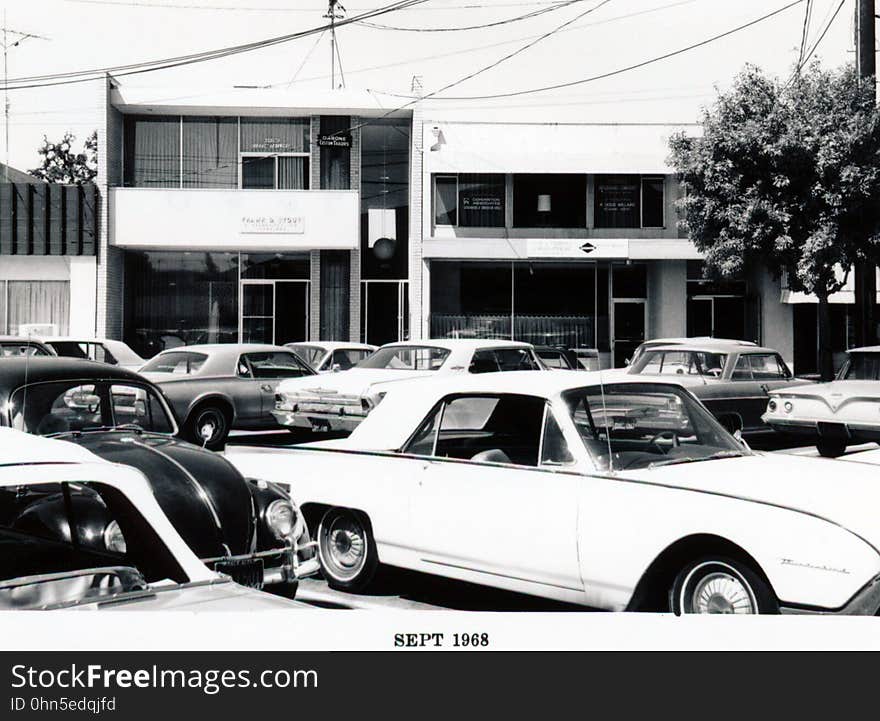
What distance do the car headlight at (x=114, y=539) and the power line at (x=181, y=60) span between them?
205cm

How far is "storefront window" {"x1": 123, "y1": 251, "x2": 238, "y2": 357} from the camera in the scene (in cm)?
2586

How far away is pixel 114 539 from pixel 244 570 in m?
0.87

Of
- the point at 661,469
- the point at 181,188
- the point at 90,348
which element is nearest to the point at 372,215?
the point at 181,188

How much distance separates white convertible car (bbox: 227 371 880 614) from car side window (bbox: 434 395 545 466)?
0.01 meters

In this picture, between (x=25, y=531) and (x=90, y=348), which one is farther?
(x=90, y=348)

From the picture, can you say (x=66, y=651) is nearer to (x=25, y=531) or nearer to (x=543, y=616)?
(x=543, y=616)

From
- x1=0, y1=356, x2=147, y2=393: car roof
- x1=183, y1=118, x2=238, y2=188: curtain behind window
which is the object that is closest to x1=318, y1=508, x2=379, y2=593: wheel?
x1=0, y1=356, x2=147, y2=393: car roof

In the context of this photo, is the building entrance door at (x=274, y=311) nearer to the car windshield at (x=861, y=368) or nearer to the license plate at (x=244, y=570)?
the car windshield at (x=861, y=368)

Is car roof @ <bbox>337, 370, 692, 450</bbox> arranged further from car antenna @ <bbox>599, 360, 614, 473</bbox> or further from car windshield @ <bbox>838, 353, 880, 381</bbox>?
car windshield @ <bbox>838, 353, 880, 381</bbox>

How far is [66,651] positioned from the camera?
7.36 ft

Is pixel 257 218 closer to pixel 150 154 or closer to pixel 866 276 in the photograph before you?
pixel 150 154

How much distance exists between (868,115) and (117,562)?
12.7 m

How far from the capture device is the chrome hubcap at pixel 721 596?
3.76m

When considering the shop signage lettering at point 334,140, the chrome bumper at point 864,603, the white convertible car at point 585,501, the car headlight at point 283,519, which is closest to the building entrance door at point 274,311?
the shop signage lettering at point 334,140
